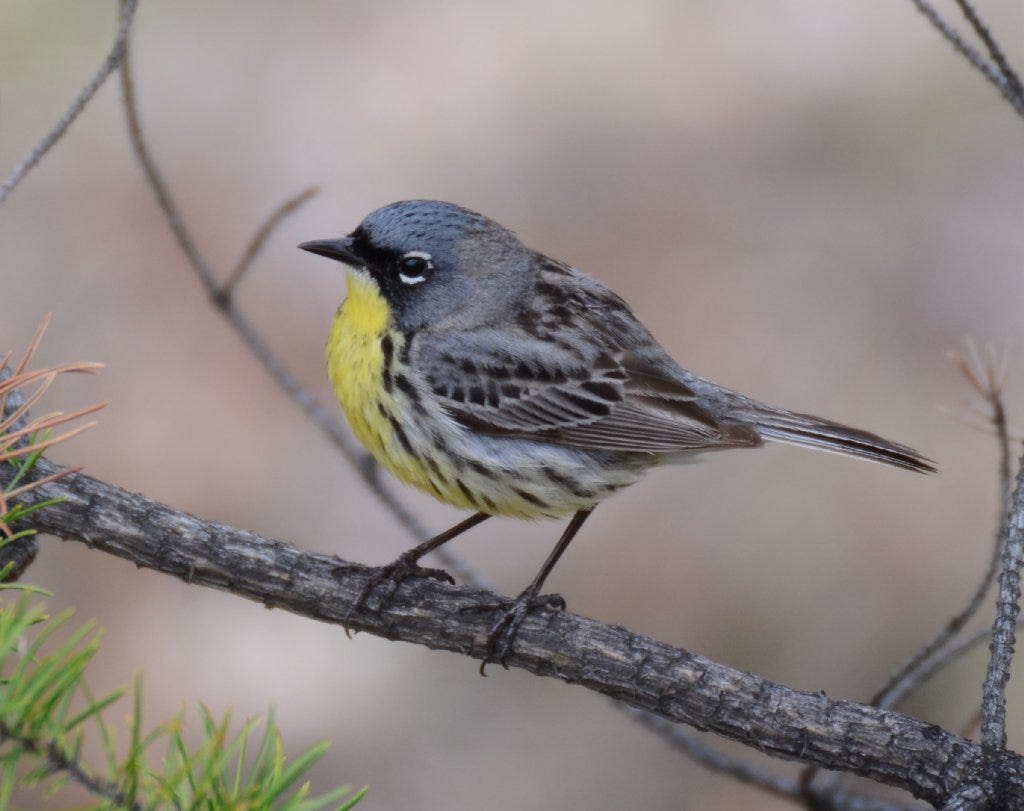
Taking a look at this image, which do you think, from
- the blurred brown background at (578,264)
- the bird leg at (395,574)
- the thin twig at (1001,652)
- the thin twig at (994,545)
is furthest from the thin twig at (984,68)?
the blurred brown background at (578,264)

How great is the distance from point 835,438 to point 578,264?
11.1 ft

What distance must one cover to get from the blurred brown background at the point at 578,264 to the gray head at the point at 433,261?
81.3 inches

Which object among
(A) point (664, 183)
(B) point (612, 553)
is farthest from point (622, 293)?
(B) point (612, 553)

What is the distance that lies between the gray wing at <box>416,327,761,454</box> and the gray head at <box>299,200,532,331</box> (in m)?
0.11

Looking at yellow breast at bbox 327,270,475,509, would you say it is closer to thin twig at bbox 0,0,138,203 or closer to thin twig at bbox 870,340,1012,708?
thin twig at bbox 0,0,138,203

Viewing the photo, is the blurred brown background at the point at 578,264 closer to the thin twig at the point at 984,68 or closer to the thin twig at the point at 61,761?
the thin twig at the point at 984,68

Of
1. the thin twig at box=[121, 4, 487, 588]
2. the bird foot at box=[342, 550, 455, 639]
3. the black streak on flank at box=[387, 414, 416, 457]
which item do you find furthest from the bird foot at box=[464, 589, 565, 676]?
the black streak on flank at box=[387, 414, 416, 457]

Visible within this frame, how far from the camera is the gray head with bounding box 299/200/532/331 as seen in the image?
165 inches

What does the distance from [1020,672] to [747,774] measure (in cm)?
270

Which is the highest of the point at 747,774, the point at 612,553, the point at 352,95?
the point at 352,95

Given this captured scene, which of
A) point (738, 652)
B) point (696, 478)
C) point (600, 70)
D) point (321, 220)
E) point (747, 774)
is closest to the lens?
point (747, 774)

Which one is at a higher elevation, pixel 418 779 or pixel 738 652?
pixel 738 652

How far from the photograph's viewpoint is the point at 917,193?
793 cm

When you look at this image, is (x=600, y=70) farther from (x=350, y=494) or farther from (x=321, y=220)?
(x=350, y=494)
